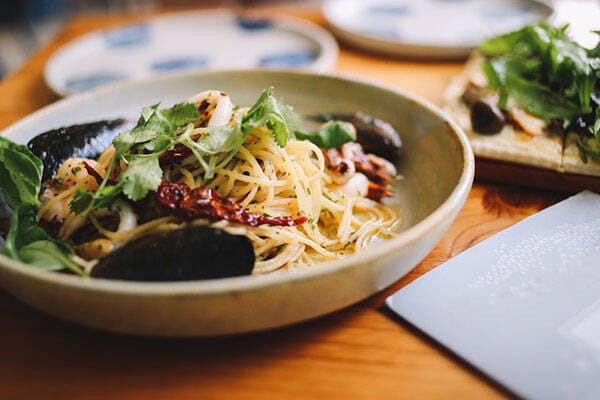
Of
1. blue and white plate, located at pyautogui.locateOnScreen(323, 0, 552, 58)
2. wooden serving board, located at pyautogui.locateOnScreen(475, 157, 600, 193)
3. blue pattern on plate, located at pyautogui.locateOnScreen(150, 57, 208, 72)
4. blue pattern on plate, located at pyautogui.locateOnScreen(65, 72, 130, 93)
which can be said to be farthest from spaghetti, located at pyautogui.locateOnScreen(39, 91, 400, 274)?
blue and white plate, located at pyautogui.locateOnScreen(323, 0, 552, 58)

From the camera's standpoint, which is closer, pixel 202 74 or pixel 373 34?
pixel 202 74

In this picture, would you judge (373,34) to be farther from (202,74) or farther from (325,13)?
(202,74)

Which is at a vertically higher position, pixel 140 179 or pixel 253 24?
pixel 140 179

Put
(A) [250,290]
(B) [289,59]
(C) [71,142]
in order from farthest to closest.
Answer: (B) [289,59]
(C) [71,142]
(A) [250,290]

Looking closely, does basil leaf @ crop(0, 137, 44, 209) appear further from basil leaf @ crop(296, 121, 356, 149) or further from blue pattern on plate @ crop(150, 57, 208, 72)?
blue pattern on plate @ crop(150, 57, 208, 72)

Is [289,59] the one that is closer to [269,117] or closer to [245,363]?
[269,117]

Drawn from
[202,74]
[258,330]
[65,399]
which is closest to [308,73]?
[202,74]

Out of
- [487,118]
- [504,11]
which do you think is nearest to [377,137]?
[487,118]
